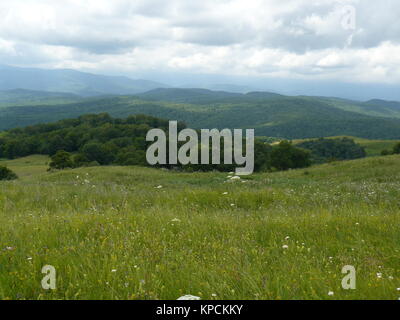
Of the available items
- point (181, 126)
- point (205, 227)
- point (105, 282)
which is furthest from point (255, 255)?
point (181, 126)

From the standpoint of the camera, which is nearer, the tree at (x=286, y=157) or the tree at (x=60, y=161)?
the tree at (x=286, y=157)

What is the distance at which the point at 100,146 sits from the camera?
4286 inches

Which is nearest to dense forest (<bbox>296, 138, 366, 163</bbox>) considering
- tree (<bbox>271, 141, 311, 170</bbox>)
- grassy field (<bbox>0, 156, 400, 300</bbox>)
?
tree (<bbox>271, 141, 311, 170</bbox>)

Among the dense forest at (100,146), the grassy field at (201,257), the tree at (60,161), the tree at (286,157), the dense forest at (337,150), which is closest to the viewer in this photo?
the grassy field at (201,257)

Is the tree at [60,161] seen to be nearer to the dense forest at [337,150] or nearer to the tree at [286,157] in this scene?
the tree at [286,157]

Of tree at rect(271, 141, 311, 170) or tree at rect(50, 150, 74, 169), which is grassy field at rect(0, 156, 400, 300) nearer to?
tree at rect(271, 141, 311, 170)

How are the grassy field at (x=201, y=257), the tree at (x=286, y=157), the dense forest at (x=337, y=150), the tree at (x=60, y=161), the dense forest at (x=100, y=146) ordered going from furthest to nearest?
the dense forest at (x=337, y=150), the dense forest at (x=100, y=146), the tree at (x=60, y=161), the tree at (x=286, y=157), the grassy field at (x=201, y=257)

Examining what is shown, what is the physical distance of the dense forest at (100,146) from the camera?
2879 inches

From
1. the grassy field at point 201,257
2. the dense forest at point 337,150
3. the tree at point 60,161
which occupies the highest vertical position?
the grassy field at point 201,257

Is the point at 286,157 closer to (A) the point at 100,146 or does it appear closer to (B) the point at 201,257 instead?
(A) the point at 100,146

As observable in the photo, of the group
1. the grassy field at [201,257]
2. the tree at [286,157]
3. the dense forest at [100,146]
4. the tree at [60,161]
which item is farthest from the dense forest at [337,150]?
the grassy field at [201,257]

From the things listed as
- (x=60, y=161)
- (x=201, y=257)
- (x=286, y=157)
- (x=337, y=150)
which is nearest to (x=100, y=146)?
(x=60, y=161)

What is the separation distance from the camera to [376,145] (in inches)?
6540
